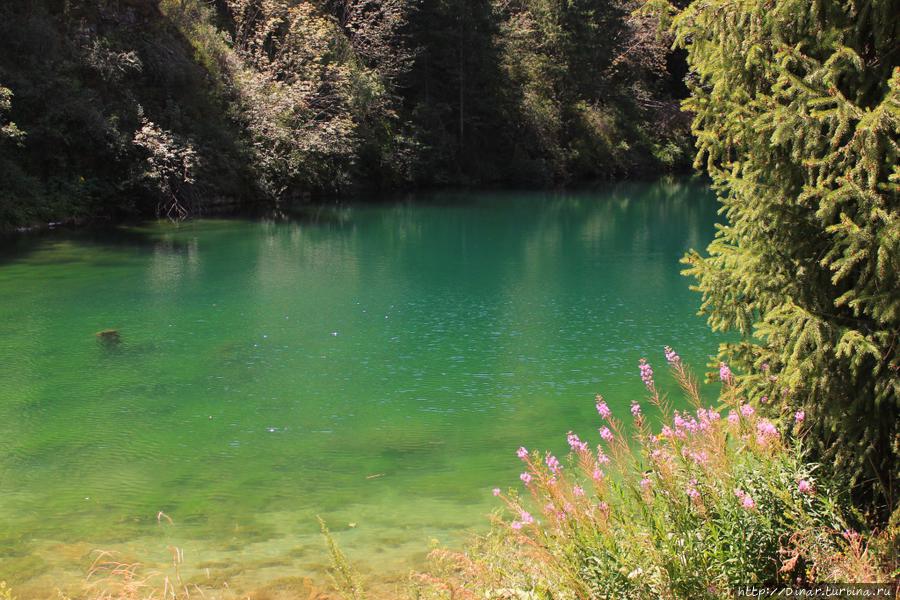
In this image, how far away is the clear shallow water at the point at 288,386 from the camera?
19.6ft

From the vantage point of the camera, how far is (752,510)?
141 inches

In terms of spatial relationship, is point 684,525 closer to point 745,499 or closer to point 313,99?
point 745,499

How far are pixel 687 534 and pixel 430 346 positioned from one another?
25.0ft

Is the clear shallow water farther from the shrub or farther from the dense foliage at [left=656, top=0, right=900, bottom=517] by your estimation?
the dense foliage at [left=656, top=0, right=900, bottom=517]

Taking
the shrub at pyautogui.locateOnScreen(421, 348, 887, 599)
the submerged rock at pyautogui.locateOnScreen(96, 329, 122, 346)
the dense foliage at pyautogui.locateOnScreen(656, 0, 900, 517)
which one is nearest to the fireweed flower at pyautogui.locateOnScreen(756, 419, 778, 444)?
the shrub at pyautogui.locateOnScreen(421, 348, 887, 599)

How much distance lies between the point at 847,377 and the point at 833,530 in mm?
716

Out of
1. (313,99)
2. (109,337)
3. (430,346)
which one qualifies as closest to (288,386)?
(430,346)

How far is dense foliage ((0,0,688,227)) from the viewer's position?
2127 cm

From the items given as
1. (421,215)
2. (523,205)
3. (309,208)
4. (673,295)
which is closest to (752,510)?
(673,295)

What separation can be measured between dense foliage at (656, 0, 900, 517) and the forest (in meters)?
0.02

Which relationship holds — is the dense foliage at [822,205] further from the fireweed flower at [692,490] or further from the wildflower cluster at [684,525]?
the fireweed flower at [692,490]

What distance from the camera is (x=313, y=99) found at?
93.8ft

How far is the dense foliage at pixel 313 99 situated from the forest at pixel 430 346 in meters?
0.13

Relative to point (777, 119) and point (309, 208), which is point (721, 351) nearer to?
point (777, 119)
